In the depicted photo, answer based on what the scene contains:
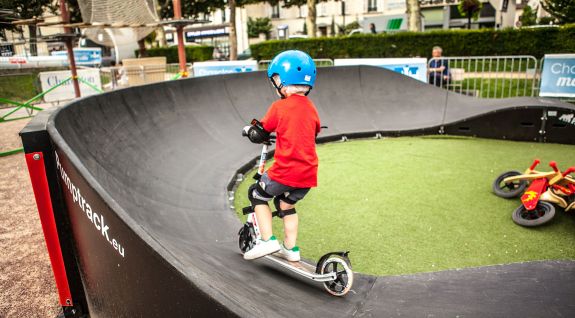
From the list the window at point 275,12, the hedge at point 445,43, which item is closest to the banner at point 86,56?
the hedge at point 445,43

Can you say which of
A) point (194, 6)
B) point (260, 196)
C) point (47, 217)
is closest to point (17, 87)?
point (47, 217)

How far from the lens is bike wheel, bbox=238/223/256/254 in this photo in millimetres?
3445

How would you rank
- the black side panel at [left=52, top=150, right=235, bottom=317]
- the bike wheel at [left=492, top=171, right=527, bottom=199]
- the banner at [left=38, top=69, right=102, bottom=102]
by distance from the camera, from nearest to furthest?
the black side panel at [left=52, top=150, right=235, bottom=317]
the bike wheel at [left=492, top=171, right=527, bottom=199]
the banner at [left=38, top=69, right=102, bottom=102]

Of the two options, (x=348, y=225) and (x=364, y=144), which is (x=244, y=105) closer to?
(x=364, y=144)

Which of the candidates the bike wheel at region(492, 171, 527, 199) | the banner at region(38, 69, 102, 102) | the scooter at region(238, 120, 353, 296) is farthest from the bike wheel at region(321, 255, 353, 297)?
the banner at region(38, 69, 102, 102)

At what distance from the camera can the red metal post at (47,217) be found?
8.70 ft

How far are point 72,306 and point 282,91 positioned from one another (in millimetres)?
2193

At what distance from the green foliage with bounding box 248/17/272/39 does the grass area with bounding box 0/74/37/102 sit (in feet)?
166

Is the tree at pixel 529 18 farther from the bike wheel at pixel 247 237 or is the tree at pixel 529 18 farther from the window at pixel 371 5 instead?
the bike wheel at pixel 247 237

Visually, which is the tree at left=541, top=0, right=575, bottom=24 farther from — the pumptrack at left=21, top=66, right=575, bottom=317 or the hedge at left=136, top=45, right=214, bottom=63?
the hedge at left=136, top=45, right=214, bottom=63

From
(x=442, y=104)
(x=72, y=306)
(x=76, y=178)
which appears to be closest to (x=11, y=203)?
(x=72, y=306)

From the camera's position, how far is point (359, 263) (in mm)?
4043

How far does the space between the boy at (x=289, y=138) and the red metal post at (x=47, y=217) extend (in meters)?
1.41

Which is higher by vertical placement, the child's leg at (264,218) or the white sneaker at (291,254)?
the child's leg at (264,218)
